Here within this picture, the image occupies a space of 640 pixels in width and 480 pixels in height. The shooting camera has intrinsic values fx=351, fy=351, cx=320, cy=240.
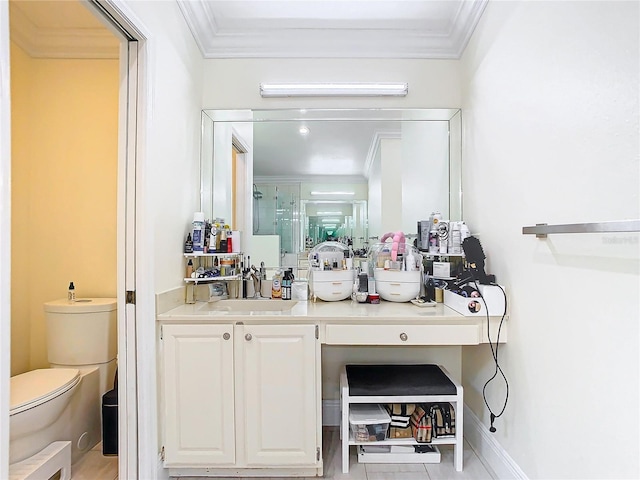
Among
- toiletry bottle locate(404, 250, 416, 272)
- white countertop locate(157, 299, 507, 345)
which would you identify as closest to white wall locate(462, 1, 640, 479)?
white countertop locate(157, 299, 507, 345)

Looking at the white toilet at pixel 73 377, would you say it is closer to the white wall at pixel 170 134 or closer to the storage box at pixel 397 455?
the white wall at pixel 170 134

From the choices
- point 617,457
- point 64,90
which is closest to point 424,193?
point 617,457

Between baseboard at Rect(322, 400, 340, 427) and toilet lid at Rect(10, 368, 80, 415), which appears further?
baseboard at Rect(322, 400, 340, 427)

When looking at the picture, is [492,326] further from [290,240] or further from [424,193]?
[290,240]

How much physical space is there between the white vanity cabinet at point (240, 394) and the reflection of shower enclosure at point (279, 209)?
0.81 metres

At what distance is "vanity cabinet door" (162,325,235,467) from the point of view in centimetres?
160

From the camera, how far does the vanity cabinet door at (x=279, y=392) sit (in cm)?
161

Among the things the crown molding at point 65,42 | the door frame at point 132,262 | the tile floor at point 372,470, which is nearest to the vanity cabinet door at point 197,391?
the door frame at point 132,262

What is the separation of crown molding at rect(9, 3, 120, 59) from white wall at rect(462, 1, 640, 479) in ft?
7.15

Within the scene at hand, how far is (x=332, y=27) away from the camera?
205 cm

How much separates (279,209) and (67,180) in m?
1.32

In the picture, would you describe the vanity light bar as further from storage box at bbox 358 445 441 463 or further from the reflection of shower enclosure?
storage box at bbox 358 445 441 463

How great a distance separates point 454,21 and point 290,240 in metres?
1.58

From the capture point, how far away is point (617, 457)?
0.99 m
